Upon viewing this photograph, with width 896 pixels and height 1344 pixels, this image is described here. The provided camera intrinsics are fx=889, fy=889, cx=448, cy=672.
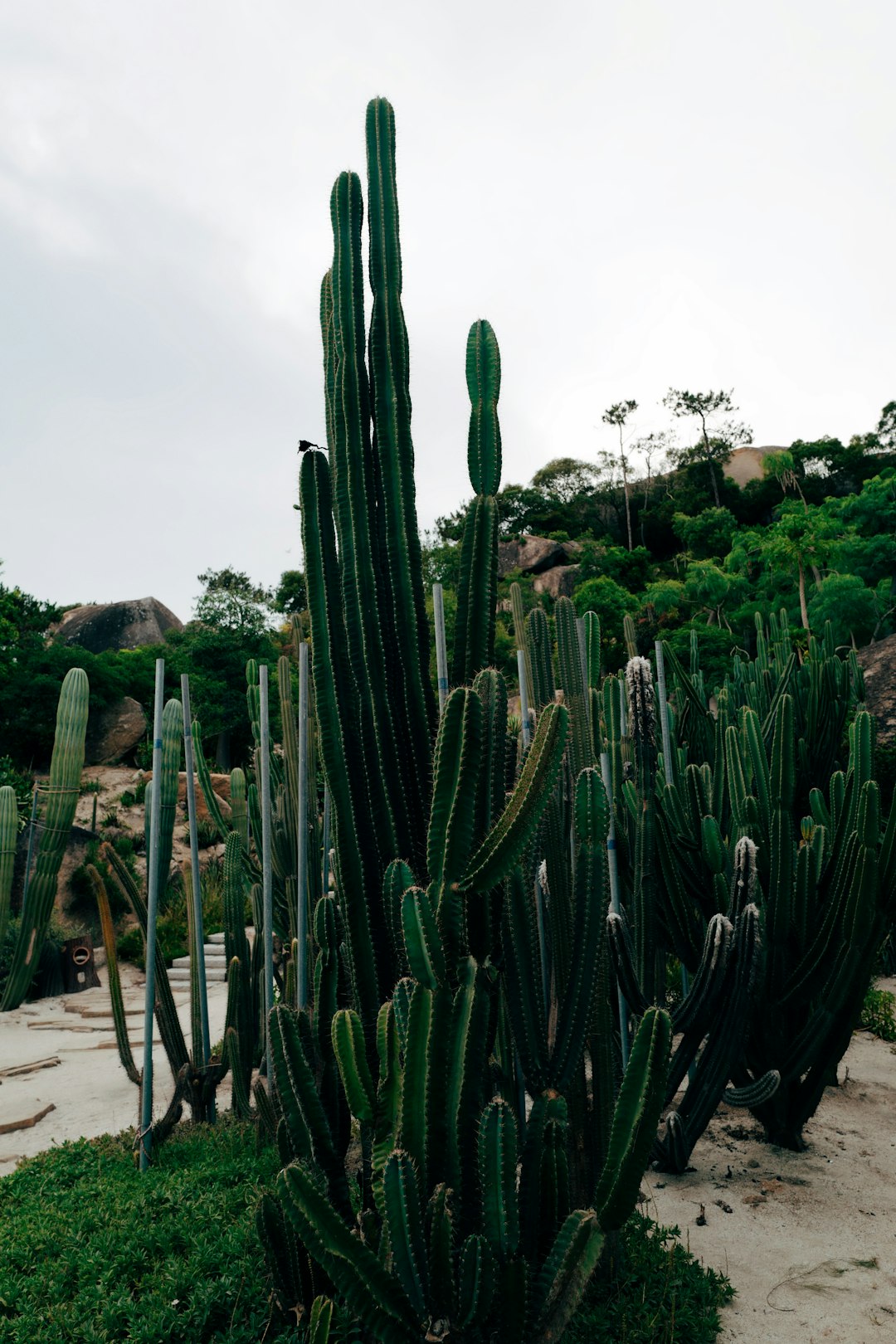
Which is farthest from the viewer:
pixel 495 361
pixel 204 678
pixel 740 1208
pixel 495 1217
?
pixel 204 678

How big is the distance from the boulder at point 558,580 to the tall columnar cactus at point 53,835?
1915cm

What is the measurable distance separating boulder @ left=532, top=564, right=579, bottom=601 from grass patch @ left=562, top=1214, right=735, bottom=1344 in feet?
81.5

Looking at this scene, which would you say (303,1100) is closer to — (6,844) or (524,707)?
(524,707)

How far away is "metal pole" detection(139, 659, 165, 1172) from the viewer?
3350mm

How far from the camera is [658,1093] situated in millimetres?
1825

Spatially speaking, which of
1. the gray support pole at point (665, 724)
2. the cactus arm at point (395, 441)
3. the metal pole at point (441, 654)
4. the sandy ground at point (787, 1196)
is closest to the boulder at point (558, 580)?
the gray support pole at point (665, 724)

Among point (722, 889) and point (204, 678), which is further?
point (204, 678)

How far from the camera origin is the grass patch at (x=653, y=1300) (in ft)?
7.60

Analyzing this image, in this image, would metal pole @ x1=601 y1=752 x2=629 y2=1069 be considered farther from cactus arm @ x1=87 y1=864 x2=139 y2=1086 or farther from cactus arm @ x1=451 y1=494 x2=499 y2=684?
cactus arm @ x1=87 y1=864 x2=139 y2=1086

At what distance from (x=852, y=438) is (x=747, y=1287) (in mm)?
32451

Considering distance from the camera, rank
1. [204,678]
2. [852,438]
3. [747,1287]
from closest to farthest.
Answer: [747,1287] → [204,678] → [852,438]

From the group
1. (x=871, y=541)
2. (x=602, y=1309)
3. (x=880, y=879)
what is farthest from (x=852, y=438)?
(x=602, y=1309)

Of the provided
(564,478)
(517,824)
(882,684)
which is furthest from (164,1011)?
(564,478)

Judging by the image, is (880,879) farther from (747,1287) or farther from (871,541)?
(871,541)
